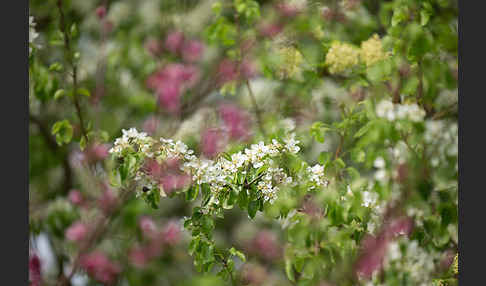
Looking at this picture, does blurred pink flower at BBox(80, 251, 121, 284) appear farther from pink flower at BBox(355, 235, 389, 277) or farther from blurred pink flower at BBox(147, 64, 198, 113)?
pink flower at BBox(355, 235, 389, 277)

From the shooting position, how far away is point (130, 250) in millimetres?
1965

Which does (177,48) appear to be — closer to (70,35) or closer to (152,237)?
(70,35)

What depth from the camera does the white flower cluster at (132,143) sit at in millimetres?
1216

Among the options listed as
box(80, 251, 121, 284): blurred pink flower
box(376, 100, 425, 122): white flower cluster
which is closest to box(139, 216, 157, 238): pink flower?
box(80, 251, 121, 284): blurred pink flower

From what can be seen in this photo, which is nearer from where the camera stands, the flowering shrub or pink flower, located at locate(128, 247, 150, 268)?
the flowering shrub

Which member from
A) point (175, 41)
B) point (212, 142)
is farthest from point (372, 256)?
point (175, 41)

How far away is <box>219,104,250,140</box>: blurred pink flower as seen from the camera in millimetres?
1647

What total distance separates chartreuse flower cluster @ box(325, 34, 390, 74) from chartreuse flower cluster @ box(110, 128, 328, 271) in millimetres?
443

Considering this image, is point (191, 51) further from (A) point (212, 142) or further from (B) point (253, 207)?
(B) point (253, 207)

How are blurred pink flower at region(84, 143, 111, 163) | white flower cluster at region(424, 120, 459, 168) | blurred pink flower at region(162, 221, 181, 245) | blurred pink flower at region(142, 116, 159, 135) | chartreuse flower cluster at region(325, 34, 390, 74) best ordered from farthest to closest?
blurred pink flower at region(162, 221, 181, 245)
blurred pink flower at region(142, 116, 159, 135)
blurred pink flower at region(84, 143, 111, 163)
chartreuse flower cluster at region(325, 34, 390, 74)
white flower cluster at region(424, 120, 459, 168)

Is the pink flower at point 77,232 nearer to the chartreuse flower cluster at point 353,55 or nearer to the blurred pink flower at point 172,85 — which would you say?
the blurred pink flower at point 172,85

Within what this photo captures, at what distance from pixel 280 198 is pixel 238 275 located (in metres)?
0.35

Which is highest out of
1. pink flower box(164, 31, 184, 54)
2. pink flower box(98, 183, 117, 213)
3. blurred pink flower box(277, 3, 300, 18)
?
blurred pink flower box(277, 3, 300, 18)

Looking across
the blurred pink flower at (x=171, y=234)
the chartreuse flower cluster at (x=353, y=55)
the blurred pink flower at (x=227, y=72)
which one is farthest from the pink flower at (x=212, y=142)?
the blurred pink flower at (x=171, y=234)
